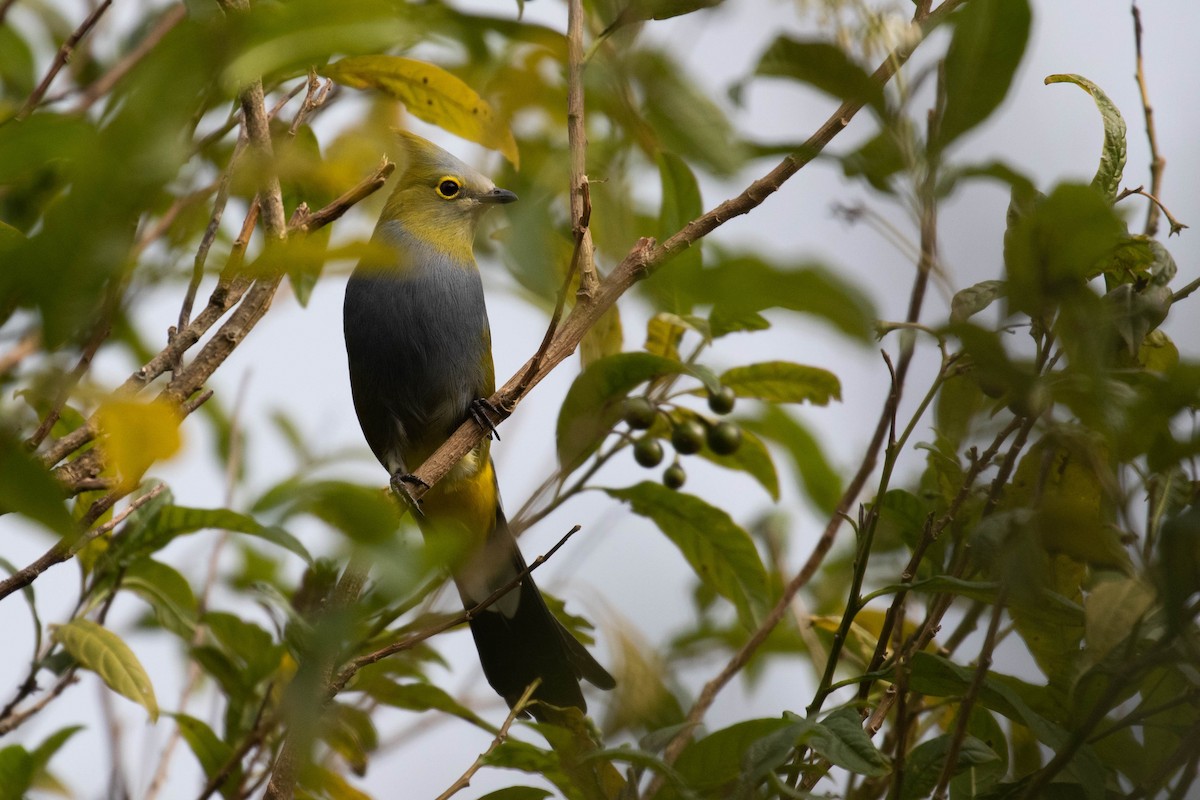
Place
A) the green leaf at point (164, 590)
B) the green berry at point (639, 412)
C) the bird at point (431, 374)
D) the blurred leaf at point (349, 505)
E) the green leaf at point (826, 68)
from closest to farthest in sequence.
Answer: the blurred leaf at point (349, 505)
the green leaf at point (826, 68)
the green leaf at point (164, 590)
the green berry at point (639, 412)
the bird at point (431, 374)

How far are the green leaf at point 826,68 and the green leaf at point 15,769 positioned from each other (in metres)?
2.32

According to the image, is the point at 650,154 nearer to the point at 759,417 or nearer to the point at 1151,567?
the point at 759,417

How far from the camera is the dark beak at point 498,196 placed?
4.65 metres

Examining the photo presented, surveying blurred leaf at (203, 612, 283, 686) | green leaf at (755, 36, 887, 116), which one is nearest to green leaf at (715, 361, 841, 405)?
blurred leaf at (203, 612, 283, 686)

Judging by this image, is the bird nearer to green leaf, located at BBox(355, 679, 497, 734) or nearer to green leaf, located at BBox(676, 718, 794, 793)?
green leaf, located at BBox(355, 679, 497, 734)

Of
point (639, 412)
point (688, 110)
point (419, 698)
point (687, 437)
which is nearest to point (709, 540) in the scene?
Result: point (687, 437)

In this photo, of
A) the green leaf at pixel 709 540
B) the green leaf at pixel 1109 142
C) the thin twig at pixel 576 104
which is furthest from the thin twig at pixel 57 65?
the green leaf at pixel 1109 142

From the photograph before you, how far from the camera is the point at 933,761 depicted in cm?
204

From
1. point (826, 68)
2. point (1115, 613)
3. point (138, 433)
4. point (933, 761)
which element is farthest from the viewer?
point (933, 761)

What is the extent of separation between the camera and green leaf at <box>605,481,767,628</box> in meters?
2.99

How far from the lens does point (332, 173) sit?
1030mm

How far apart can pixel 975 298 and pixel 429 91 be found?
1524 mm

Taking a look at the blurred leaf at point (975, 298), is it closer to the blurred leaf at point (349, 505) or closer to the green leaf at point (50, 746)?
the blurred leaf at point (349, 505)

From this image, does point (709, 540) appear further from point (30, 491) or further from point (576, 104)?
point (30, 491)
